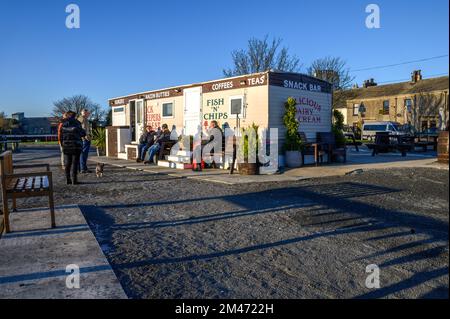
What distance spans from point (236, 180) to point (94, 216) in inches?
173

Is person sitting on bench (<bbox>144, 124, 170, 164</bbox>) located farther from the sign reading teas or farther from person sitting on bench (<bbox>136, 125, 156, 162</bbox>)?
the sign reading teas

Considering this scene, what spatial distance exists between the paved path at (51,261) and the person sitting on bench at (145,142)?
9585 mm

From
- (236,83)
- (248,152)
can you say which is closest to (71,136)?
(248,152)

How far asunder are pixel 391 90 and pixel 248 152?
37.5 meters

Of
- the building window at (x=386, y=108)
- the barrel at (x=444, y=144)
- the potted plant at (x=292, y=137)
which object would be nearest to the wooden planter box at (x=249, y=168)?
the potted plant at (x=292, y=137)

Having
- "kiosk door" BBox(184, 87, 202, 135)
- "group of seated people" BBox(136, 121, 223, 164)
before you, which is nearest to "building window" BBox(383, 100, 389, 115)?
"kiosk door" BBox(184, 87, 202, 135)

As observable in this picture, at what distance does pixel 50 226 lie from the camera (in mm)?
5000

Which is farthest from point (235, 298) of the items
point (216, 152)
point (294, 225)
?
point (216, 152)

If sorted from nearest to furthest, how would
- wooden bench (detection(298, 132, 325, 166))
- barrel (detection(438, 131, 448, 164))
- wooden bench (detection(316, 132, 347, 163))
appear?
barrel (detection(438, 131, 448, 164)), wooden bench (detection(298, 132, 325, 166)), wooden bench (detection(316, 132, 347, 163))

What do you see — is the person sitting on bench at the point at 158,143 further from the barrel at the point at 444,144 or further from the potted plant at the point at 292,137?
the barrel at the point at 444,144

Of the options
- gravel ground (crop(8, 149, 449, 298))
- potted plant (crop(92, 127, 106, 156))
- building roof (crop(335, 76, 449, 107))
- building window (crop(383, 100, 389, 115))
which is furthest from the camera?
building window (crop(383, 100, 389, 115))

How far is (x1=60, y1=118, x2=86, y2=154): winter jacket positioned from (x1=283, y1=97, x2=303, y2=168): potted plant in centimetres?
645

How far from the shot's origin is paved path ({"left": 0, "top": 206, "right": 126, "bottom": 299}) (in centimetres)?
303

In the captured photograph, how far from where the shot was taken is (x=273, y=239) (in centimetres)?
456
